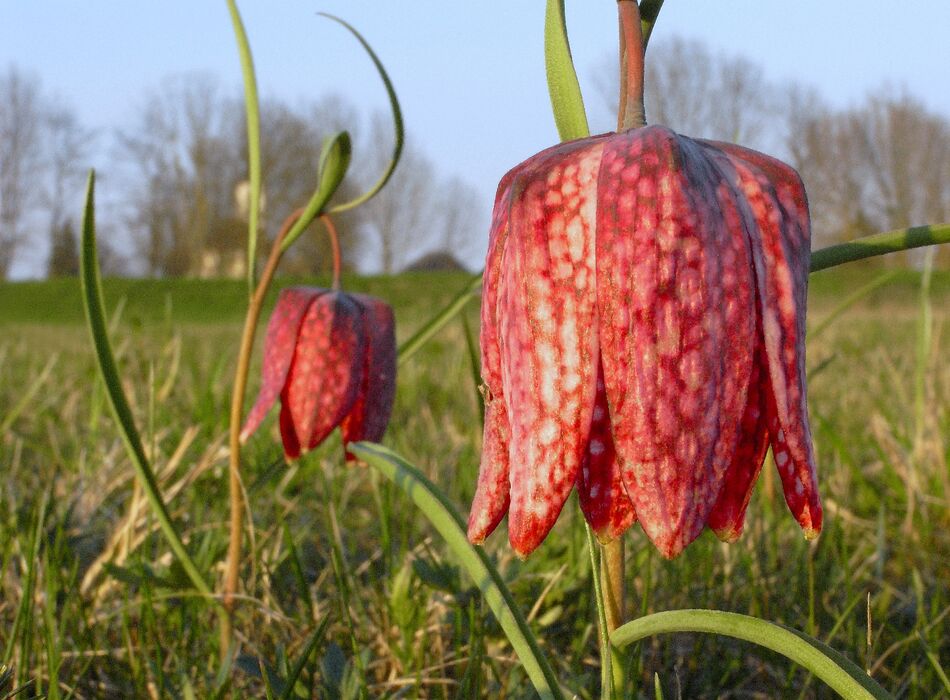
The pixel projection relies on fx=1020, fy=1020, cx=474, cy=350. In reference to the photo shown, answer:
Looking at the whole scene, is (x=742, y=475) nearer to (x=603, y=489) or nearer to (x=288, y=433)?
(x=603, y=489)

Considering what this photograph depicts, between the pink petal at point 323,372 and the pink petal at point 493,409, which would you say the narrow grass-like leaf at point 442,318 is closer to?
the pink petal at point 323,372

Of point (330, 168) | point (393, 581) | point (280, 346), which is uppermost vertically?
point (330, 168)

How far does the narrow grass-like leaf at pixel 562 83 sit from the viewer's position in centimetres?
62

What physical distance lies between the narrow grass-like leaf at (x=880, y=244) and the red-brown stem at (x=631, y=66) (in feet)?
Answer: 0.48

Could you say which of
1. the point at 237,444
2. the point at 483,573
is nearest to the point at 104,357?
the point at 237,444

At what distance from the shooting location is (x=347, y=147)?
0.94 m

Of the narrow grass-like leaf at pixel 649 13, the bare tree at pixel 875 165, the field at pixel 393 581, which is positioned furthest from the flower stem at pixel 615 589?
the bare tree at pixel 875 165

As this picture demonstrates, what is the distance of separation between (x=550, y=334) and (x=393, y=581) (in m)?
0.54

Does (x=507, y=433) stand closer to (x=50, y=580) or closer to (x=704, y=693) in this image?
(x=704, y=693)

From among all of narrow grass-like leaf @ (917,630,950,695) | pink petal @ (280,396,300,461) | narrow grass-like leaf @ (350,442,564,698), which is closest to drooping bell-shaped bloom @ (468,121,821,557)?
narrow grass-like leaf @ (350,442,564,698)

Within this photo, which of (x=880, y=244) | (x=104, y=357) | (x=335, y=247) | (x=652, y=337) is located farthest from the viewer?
(x=335, y=247)

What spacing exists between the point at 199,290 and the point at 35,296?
7.41ft

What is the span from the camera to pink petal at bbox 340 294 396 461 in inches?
41.1

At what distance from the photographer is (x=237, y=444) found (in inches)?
38.7
